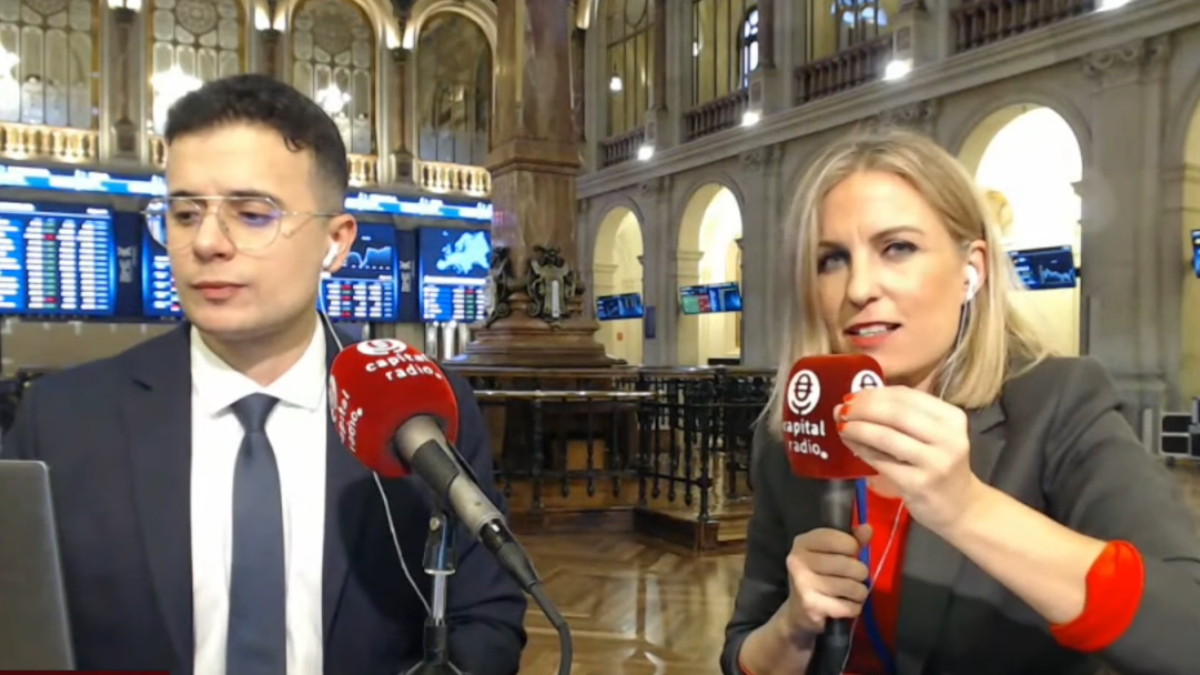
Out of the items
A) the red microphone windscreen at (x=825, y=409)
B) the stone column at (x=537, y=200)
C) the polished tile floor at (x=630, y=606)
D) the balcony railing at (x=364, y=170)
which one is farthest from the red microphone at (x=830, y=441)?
the balcony railing at (x=364, y=170)

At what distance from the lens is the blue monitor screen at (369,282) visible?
16.1 m

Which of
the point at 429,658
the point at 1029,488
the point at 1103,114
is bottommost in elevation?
the point at 429,658

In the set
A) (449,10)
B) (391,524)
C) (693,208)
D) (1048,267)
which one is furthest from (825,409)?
(449,10)

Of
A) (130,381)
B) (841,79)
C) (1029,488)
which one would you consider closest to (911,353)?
(1029,488)

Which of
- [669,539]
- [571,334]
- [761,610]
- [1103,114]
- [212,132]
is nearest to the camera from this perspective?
[212,132]

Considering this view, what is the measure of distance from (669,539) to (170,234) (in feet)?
15.0

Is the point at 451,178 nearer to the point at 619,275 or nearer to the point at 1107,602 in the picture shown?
the point at 619,275

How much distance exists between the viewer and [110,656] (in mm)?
1313

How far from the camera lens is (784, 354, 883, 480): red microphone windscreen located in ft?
3.38

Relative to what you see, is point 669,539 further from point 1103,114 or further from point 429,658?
point 1103,114

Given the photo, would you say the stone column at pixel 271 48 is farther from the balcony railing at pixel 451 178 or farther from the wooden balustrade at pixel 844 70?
the wooden balustrade at pixel 844 70

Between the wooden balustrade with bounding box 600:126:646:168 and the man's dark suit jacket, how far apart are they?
15.8 metres

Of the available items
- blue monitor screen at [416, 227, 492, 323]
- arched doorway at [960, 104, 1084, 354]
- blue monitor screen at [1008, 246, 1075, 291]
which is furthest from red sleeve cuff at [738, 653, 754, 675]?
blue monitor screen at [416, 227, 492, 323]

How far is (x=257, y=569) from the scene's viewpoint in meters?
1.34
